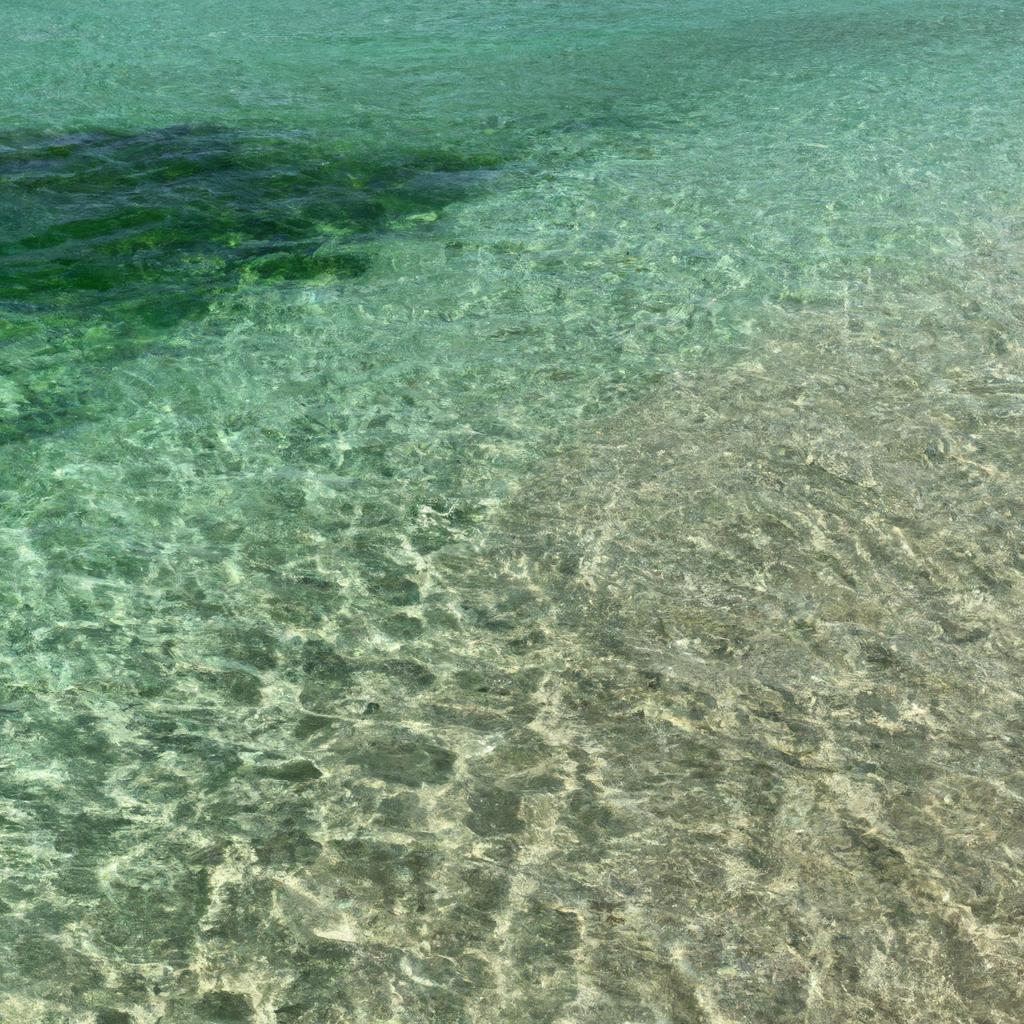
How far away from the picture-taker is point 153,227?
6746mm

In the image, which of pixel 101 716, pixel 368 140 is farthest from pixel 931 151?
pixel 101 716

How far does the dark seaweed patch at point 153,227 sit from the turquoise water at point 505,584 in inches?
1.4

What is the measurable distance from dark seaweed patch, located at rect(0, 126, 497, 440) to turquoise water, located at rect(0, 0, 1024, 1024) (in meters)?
0.04

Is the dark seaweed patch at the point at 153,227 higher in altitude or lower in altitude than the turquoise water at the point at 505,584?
higher

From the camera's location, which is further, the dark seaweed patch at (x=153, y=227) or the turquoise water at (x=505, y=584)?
the dark seaweed patch at (x=153, y=227)

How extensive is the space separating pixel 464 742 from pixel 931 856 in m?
1.25

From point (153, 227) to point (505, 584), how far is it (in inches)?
155

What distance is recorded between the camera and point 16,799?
3.10 metres

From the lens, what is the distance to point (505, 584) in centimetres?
393

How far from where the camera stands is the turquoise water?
2.77 m

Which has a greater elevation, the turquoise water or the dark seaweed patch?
the dark seaweed patch

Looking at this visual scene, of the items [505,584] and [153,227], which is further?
[153,227]

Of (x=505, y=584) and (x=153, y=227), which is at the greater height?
(x=153, y=227)

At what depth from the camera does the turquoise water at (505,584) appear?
277 cm
